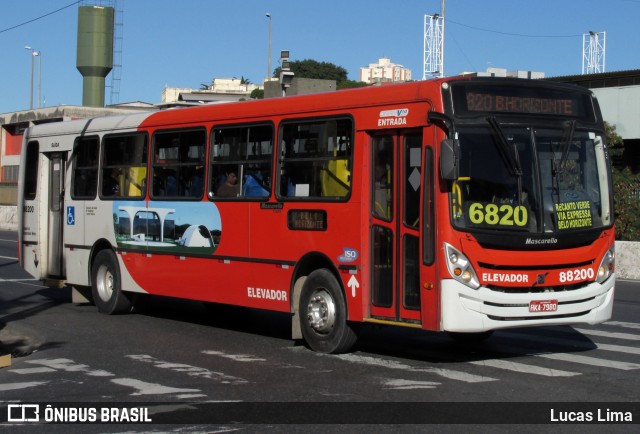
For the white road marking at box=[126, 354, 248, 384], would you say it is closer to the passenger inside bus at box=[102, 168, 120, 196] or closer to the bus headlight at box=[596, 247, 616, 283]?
the bus headlight at box=[596, 247, 616, 283]

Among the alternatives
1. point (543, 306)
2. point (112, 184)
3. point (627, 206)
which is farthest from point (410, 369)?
point (627, 206)

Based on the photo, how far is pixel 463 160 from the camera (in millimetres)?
10297

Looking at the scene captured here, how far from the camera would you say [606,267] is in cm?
1098

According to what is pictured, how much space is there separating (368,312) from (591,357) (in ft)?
8.89

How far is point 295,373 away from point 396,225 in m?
2.05

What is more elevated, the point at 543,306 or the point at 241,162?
the point at 241,162

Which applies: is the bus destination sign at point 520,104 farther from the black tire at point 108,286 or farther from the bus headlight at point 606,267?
the black tire at point 108,286

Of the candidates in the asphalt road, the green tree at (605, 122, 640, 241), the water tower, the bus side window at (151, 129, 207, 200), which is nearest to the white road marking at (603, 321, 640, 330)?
the asphalt road

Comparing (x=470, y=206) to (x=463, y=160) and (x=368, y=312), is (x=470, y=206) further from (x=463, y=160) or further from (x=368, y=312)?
(x=368, y=312)

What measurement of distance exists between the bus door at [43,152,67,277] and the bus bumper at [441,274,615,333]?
9.64m

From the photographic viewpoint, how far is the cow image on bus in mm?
10266

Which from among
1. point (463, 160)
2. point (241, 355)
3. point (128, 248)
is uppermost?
point (463, 160)

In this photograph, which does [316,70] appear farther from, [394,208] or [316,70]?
[394,208]

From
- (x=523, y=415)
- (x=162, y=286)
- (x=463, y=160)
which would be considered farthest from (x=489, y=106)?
(x=162, y=286)
